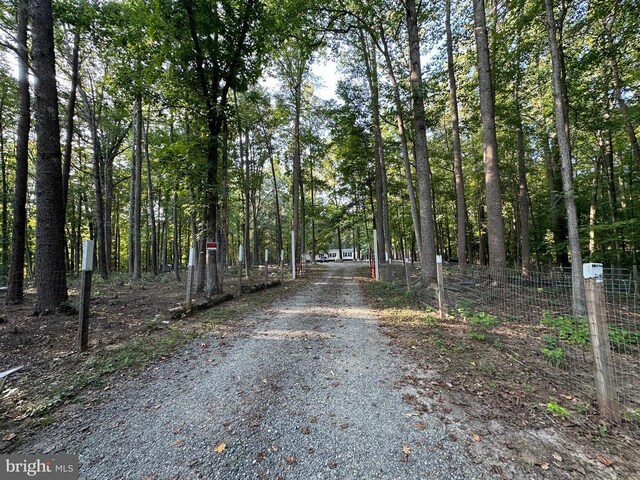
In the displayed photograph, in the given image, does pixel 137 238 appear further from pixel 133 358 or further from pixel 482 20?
pixel 482 20

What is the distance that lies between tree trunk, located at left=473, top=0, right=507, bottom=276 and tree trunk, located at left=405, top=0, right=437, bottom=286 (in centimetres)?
169

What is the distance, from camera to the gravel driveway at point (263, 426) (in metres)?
2.01

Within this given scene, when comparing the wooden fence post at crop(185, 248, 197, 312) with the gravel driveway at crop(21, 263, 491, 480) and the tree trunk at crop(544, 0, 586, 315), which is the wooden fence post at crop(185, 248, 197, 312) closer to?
the gravel driveway at crop(21, 263, 491, 480)

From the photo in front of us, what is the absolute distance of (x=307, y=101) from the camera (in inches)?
681

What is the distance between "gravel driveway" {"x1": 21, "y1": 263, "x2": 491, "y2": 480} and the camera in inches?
79.2

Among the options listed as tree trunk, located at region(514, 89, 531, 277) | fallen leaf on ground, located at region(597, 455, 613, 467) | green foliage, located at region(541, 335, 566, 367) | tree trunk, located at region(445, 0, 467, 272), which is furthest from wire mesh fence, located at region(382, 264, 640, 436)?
tree trunk, located at region(514, 89, 531, 277)

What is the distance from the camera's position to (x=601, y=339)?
2.46 m

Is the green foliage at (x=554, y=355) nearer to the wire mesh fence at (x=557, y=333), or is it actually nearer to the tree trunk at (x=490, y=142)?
the wire mesh fence at (x=557, y=333)

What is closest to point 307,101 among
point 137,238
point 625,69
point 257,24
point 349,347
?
point 257,24

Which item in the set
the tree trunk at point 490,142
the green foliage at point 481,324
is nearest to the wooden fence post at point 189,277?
the green foliage at point 481,324

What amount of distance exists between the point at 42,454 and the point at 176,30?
9.26 meters

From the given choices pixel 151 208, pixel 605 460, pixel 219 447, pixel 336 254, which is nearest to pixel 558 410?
pixel 605 460

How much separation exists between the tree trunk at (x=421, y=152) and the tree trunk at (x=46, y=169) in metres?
9.33

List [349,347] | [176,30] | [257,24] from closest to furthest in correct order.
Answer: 1. [349,347]
2. [176,30]
3. [257,24]
